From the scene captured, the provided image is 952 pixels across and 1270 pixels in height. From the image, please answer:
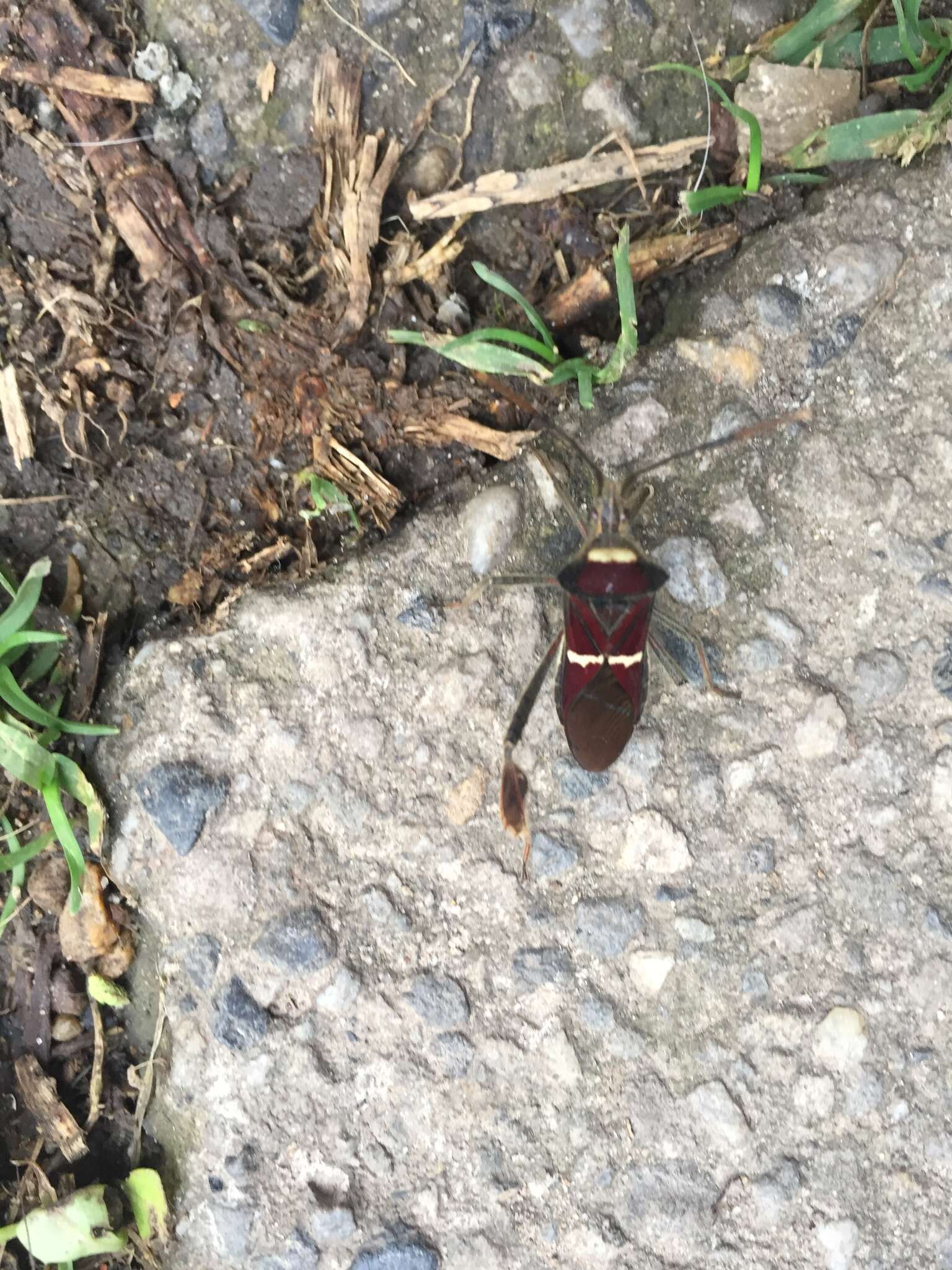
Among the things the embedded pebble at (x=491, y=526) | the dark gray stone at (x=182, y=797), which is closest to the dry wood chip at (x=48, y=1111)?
the dark gray stone at (x=182, y=797)

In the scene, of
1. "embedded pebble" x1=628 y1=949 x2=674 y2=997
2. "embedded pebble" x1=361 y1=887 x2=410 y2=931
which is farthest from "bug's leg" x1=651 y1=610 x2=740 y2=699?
"embedded pebble" x1=361 y1=887 x2=410 y2=931

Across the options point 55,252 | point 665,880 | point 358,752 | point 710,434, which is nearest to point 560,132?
point 710,434

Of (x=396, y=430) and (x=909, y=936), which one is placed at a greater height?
(x=396, y=430)

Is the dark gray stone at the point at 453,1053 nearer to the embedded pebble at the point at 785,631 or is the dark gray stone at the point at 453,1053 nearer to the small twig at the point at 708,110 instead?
the embedded pebble at the point at 785,631

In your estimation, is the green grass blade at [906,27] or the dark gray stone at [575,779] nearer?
the green grass blade at [906,27]

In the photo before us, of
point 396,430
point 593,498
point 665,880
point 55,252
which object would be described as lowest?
point 665,880

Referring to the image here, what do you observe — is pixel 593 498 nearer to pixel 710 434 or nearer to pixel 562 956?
pixel 710 434

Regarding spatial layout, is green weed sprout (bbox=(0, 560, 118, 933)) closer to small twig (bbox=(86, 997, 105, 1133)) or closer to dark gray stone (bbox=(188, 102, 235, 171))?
small twig (bbox=(86, 997, 105, 1133))
